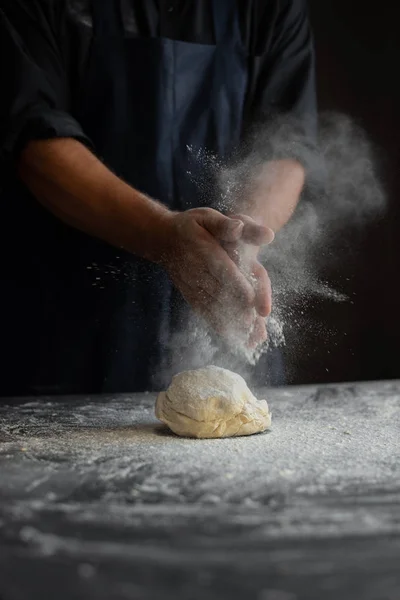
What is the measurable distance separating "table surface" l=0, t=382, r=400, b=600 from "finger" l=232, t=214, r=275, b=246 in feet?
1.17

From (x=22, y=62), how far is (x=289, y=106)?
710 millimetres

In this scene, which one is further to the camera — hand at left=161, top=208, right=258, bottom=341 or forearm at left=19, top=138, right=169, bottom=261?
forearm at left=19, top=138, right=169, bottom=261

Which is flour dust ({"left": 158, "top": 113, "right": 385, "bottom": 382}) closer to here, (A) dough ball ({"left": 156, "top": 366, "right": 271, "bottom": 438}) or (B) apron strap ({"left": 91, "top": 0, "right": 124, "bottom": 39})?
(A) dough ball ({"left": 156, "top": 366, "right": 271, "bottom": 438})

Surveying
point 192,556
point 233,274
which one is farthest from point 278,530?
point 233,274

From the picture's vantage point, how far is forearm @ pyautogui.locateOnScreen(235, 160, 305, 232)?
1748mm

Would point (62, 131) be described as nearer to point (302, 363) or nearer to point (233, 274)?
point (233, 274)

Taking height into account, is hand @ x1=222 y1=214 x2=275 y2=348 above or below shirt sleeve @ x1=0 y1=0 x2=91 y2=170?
below

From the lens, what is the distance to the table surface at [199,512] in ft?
2.20

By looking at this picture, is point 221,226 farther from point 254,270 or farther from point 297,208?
point 297,208

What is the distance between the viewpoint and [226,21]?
206 cm

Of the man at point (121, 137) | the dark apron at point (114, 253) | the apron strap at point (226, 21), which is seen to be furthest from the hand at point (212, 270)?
the apron strap at point (226, 21)

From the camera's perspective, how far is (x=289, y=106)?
2.02 meters

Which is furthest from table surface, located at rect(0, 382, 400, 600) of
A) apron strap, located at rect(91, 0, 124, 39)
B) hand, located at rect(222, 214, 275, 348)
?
apron strap, located at rect(91, 0, 124, 39)

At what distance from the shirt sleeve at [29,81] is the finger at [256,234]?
1.77 feet
